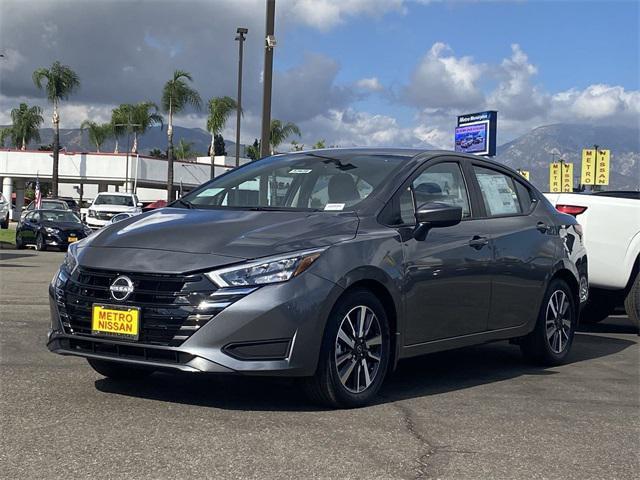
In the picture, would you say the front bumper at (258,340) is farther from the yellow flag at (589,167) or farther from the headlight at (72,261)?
the yellow flag at (589,167)

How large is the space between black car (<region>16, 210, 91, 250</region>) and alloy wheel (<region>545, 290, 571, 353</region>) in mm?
19138

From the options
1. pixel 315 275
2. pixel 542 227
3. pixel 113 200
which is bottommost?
pixel 315 275

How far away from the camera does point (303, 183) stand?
604cm

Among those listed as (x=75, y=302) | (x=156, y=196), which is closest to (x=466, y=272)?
(x=75, y=302)

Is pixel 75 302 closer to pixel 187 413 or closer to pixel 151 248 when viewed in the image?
pixel 151 248

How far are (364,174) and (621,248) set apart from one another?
14.3 ft

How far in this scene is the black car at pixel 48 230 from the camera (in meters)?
24.6

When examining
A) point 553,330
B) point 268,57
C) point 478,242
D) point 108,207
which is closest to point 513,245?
point 478,242

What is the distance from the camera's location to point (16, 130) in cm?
8312

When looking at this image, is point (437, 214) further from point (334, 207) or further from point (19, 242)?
point (19, 242)

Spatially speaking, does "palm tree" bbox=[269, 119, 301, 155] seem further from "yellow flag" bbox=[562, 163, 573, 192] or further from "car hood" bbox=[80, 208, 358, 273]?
"car hood" bbox=[80, 208, 358, 273]

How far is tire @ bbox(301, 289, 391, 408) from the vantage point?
5.03m

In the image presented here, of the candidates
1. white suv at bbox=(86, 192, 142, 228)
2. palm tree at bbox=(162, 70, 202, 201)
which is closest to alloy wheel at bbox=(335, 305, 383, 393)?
white suv at bbox=(86, 192, 142, 228)

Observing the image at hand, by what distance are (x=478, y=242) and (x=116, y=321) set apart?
2710 mm
